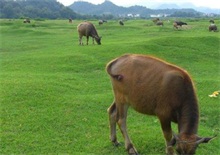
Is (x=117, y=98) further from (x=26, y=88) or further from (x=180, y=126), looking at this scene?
(x=26, y=88)

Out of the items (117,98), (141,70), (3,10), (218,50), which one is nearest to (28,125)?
(117,98)

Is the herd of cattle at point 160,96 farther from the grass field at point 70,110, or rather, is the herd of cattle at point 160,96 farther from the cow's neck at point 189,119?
the grass field at point 70,110

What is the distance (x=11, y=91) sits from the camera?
12.2 m

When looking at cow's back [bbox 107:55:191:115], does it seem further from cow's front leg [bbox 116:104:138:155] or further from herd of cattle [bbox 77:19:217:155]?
cow's front leg [bbox 116:104:138:155]

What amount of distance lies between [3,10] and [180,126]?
93.2 meters

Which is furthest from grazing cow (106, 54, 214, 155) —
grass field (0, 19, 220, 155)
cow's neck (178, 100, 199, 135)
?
grass field (0, 19, 220, 155)

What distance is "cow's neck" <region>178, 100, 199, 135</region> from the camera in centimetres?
645

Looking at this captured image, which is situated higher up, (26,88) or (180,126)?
(180,126)

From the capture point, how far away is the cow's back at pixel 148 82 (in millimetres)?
6949

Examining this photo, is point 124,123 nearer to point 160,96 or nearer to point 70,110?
point 160,96

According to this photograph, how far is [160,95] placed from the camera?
7.05 metres

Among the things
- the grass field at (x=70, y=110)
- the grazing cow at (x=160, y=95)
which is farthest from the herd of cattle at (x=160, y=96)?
the grass field at (x=70, y=110)

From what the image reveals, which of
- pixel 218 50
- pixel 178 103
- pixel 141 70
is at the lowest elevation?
pixel 218 50

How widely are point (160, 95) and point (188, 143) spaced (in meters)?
1.29
